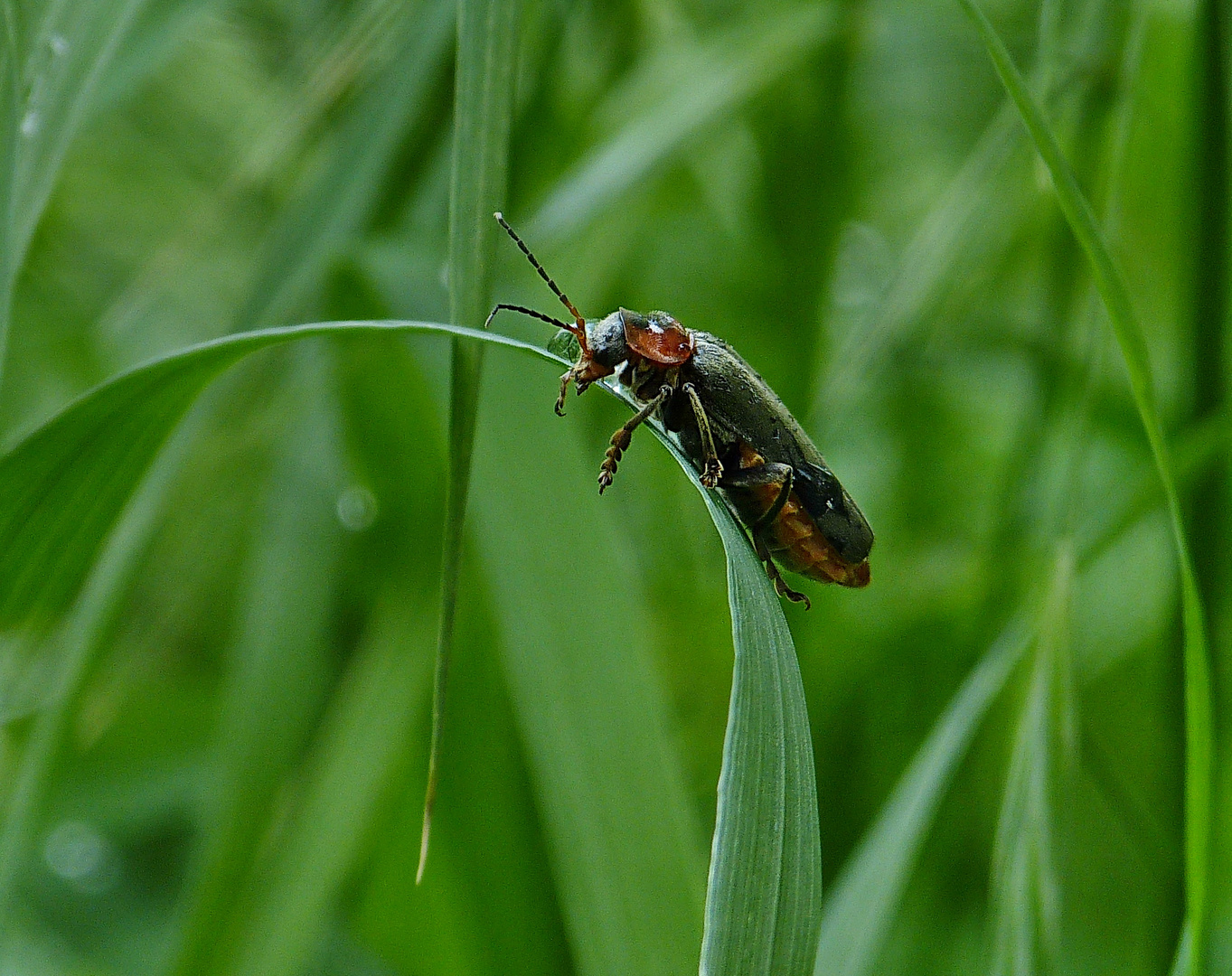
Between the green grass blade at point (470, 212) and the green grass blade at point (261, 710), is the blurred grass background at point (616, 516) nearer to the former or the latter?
the green grass blade at point (261, 710)

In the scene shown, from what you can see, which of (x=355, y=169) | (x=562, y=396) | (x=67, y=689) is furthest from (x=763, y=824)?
(x=355, y=169)

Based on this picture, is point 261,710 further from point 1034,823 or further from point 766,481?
point 1034,823

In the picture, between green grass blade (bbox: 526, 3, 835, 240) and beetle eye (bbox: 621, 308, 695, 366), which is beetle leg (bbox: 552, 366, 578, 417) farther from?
green grass blade (bbox: 526, 3, 835, 240)

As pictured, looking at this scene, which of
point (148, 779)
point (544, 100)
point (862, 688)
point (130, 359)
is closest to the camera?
point (544, 100)

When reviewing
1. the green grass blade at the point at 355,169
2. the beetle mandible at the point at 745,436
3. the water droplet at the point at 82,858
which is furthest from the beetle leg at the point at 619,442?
the water droplet at the point at 82,858

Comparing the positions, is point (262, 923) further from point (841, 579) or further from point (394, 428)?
point (841, 579)

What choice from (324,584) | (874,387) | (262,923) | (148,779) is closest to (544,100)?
(874,387)
